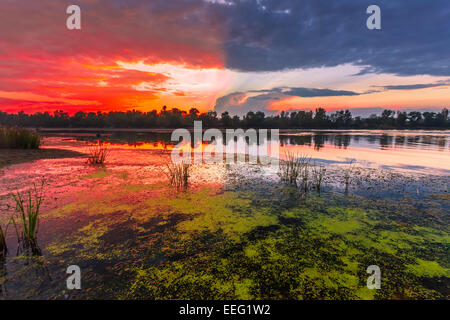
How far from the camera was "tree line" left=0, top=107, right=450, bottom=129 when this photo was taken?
71062 millimetres

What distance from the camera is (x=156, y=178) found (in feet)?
25.8

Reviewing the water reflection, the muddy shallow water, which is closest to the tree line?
the water reflection

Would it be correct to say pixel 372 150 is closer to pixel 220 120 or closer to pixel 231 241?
pixel 231 241

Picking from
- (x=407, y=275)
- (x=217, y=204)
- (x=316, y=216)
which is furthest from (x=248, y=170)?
(x=407, y=275)

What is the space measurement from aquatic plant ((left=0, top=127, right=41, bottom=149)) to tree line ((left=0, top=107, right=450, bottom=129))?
59.7 metres

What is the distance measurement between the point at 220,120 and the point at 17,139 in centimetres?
7086

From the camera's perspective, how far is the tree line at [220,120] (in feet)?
233

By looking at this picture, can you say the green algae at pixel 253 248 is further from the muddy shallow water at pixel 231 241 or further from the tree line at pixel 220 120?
the tree line at pixel 220 120

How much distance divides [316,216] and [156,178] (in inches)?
225

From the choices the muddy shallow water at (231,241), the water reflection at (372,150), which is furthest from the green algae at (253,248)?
the water reflection at (372,150)

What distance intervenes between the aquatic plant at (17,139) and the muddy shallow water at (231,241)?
911 cm

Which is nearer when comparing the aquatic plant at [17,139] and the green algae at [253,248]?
the green algae at [253,248]

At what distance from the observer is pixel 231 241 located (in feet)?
12.0

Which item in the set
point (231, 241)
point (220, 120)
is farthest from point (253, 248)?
point (220, 120)
